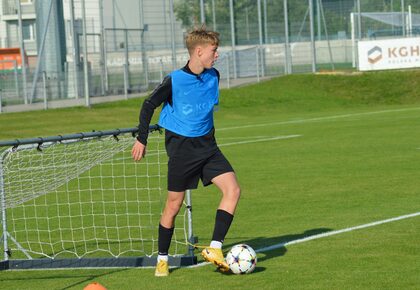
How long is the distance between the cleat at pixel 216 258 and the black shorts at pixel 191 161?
58cm

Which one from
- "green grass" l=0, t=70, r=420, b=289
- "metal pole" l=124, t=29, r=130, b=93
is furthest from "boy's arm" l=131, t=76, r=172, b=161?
"metal pole" l=124, t=29, r=130, b=93

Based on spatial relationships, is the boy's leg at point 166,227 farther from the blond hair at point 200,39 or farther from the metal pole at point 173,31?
the metal pole at point 173,31

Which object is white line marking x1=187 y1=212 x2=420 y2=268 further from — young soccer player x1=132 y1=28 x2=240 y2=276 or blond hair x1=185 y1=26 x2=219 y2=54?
blond hair x1=185 y1=26 x2=219 y2=54

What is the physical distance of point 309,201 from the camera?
13711 mm

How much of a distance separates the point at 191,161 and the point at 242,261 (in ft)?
3.18

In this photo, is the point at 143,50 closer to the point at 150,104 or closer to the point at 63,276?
the point at 63,276

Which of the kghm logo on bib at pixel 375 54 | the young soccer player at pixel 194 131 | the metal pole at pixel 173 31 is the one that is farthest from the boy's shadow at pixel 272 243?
the metal pole at pixel 173 31

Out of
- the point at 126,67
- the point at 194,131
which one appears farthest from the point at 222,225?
the point at 126,67

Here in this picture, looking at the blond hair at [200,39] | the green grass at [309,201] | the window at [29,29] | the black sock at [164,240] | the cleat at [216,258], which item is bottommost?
the green grass at [309,201]

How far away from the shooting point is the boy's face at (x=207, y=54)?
880 centimetres

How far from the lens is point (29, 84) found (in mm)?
41125

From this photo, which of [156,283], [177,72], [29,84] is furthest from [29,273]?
[29,84]

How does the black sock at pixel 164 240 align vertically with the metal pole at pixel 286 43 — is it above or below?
below

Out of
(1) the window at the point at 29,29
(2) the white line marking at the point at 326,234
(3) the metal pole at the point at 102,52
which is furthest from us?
(1) the window at the point at 29,29
